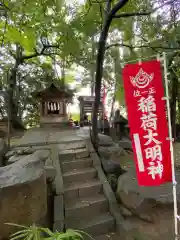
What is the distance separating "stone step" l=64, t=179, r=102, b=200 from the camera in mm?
4004

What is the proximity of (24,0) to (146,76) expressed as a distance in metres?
3.06

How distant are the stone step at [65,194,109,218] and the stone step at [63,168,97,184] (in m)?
0.54

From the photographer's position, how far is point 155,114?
2803mm

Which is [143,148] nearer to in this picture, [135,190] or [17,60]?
[135,190]

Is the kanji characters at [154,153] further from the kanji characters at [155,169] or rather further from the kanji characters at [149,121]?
the kanji characters at [149,121]

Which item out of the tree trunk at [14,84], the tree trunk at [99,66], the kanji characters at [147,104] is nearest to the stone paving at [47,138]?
the tree trunk at [99,66]

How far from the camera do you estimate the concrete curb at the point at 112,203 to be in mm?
3391

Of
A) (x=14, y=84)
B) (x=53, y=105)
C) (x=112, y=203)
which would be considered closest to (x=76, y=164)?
(x=112, y=203)

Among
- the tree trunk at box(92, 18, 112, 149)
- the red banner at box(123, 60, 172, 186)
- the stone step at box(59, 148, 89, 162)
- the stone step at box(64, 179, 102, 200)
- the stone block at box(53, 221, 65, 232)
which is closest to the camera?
the red banner at box(123, 60, 172, 186)

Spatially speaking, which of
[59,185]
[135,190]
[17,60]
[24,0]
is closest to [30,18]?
[24,0]

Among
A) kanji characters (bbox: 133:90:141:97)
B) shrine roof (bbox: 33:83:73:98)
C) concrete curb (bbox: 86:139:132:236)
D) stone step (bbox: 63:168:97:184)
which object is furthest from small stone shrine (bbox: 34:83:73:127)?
kanji characters (bbox: 133:90:141:97)

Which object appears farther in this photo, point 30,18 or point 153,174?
point 30,18

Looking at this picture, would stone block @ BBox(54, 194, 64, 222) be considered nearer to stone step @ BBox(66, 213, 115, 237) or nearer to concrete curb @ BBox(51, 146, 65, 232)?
concrete curb @ BBox(51, 146, 65, 232)

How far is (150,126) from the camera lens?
2.81 m
